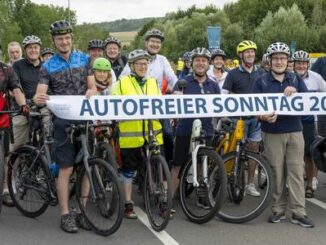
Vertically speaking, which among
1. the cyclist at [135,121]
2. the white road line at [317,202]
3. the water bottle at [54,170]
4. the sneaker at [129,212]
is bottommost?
the white road line at [317,202]

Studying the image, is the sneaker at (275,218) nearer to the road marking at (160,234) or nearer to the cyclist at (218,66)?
the road marking at (160,234)

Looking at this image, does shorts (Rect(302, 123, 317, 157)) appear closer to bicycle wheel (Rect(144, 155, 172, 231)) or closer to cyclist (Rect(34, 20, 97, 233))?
bicycle wheel (Rect(144, 155, 172, 231))

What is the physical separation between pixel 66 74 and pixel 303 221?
305 cm

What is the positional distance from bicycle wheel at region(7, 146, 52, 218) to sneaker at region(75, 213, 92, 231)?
0.43 meters

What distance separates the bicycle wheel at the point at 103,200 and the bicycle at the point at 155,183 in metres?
0.51

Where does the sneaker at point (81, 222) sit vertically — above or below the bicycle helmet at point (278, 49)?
below

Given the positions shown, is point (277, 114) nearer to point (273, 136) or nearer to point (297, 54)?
point (273, 136)

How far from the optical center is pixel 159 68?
786cm

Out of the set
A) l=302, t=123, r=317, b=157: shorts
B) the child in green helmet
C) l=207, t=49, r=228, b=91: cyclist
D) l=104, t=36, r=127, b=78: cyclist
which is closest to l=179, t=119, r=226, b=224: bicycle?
the child in green helmet

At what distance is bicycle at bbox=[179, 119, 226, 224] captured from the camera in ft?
20.3

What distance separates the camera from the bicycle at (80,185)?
5.78 meters

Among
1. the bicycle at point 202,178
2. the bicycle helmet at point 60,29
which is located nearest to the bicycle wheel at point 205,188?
the bicycle at point 202,178

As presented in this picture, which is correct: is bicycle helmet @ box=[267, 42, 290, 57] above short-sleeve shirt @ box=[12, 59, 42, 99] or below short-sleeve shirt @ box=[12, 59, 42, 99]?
above

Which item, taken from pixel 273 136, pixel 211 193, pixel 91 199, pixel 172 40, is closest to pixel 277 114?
pixel 273 136
